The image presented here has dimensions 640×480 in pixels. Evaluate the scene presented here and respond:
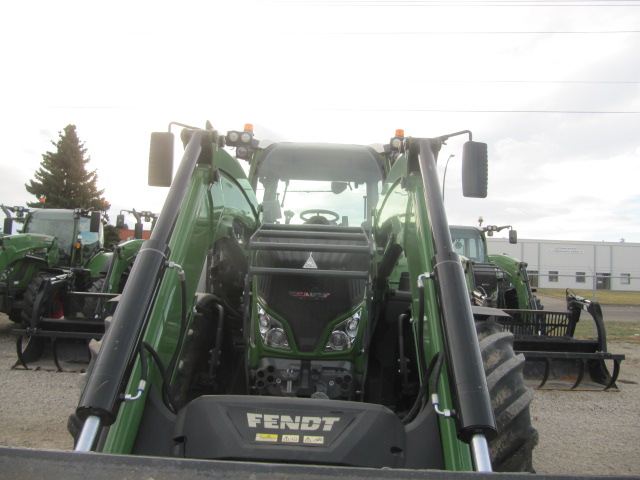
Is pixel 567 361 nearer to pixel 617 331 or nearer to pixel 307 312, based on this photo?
pixel 307 312

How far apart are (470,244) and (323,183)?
9.67 metres

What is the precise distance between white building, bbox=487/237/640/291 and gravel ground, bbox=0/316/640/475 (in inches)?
1348

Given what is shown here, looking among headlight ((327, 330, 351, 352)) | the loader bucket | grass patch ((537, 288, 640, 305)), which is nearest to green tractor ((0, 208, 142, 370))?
headlight ((327, 330, 351, 352))

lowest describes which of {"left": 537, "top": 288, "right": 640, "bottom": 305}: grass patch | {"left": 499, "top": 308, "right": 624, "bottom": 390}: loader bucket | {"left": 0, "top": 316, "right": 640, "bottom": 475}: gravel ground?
{"left": 537, "top": 288, "right": 640, "bottom": 305}: grass patch

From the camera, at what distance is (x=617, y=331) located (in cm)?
1360

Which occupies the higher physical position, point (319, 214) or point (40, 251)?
point (319, 214)

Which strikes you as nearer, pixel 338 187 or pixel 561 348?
pixel 338 187

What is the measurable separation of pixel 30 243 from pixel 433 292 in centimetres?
1069

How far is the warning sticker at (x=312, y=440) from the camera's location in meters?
2.05

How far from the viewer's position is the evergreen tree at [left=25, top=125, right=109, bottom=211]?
129 feet

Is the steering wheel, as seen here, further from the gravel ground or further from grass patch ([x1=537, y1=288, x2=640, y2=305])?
grass patch ([x1=537, y1=288, x2=640, y2=305])

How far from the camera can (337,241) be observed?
9.95 ft

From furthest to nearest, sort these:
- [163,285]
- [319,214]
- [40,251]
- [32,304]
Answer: [40,251], [32,304], [319,214], [163,285]

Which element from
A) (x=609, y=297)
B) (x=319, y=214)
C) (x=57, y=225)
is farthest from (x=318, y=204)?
(x=609, y=297)
